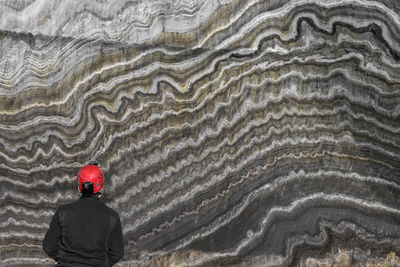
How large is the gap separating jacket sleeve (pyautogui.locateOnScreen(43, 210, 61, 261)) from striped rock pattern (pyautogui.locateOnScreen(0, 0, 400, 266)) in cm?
98

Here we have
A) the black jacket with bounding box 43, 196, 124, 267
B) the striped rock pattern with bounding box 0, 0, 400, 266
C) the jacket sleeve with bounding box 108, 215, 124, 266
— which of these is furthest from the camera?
the striped rock pattern with bounding box 0, 0, 400, 266

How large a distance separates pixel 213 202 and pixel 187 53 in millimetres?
1063

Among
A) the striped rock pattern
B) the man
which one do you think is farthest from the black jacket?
the striped rock pattern

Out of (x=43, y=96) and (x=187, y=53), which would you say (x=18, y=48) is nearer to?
(x=43, y=96)

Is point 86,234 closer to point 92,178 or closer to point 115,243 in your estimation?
point 115,243

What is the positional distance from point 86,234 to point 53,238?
203mm

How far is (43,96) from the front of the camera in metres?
3.37

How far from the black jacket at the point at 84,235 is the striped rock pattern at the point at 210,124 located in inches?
39.3

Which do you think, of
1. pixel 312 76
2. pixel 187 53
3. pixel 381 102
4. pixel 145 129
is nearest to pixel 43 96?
pixel 145 129

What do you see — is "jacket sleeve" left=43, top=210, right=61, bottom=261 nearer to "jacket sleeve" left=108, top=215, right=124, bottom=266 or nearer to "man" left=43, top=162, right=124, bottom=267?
"man" left=43, top=162, right=124, bottom=267

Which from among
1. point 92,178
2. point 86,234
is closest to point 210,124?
point 92,178

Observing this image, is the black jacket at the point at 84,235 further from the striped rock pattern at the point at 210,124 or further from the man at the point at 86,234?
the striped rock pattern at the point at 210,124

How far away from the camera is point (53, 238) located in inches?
93.7

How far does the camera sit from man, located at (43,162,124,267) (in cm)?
229
